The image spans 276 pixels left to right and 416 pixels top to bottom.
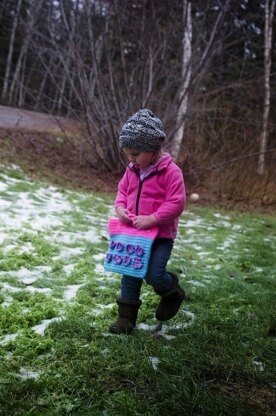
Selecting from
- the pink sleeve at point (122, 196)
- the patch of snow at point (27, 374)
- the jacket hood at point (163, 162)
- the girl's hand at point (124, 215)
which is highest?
the jacket hood at point (163, 162)

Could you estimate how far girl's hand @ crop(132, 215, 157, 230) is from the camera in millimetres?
2822

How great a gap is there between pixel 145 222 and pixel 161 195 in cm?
25

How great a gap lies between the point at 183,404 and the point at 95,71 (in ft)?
32.8

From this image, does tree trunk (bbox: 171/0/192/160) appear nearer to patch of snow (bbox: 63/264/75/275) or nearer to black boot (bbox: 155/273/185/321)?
patch of snow (bbox: 63/264/75/275)

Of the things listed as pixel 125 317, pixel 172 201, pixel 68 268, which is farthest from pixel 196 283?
pixel 172 201

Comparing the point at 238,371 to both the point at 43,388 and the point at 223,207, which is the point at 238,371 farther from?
the point at 223,207

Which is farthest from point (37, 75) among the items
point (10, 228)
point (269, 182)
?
point (10, 228)

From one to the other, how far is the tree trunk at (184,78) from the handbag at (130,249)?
8.47m

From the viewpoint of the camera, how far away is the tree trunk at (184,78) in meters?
11.2

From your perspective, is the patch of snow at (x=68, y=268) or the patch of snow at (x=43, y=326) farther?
the patch of snow at (x=68, y=268)

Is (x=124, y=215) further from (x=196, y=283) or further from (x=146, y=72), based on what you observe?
(x=146, y=72)

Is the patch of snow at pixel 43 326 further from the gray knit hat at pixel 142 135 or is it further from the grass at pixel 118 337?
the gray knit hat at pixel 142 135

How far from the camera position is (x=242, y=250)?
624cm

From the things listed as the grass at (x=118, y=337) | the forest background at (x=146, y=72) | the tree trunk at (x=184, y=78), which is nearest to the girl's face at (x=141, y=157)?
the grass at (x=118, y=337)
